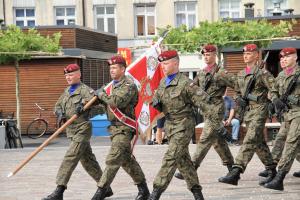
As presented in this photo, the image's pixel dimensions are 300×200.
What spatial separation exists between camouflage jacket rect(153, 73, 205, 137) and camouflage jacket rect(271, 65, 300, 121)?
1.79 m

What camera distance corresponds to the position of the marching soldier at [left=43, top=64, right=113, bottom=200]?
10.2 m

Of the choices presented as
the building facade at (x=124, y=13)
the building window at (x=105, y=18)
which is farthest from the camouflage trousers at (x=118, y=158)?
the building window at (x=105, y=18)

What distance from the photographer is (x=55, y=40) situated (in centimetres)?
2784

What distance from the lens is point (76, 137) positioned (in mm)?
10297

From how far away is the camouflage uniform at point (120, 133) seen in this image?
384 inches

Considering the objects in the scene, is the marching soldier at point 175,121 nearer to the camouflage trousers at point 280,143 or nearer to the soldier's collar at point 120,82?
the soldier's collar at point 120,82

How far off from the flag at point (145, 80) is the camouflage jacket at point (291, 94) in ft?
6.67

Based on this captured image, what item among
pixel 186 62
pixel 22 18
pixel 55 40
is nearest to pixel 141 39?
pixel 186 62

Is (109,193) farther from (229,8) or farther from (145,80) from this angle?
(229,8)

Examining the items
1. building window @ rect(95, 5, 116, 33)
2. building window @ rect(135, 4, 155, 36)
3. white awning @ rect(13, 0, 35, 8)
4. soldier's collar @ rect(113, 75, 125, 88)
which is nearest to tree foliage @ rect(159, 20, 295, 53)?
soldier's collar @ rect(113, 75, 125, 88)

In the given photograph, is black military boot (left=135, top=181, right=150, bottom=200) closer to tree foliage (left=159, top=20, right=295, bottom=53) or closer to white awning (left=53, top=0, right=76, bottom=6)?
tree foliage (left=159, top=20, right=295, bottom=53)

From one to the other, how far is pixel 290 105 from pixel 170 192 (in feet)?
6.42

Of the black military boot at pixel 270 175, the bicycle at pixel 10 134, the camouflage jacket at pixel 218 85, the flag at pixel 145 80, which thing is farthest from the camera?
the bicycle at pixel 10 134

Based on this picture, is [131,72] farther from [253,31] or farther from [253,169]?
[253,31]
